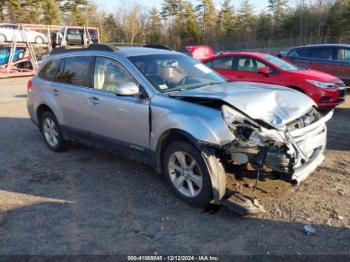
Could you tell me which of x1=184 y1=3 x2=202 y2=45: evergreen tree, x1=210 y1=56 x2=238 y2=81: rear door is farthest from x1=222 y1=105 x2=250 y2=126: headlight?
x1=184 y1=3 x2=202 y2=45: evergreen tree

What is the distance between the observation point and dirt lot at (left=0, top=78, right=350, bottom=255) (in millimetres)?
3420

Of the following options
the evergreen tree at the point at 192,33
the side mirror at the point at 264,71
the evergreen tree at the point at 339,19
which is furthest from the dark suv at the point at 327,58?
the evergreen tree at the point at 192,33

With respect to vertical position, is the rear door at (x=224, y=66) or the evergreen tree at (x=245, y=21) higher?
the evergreen tree at (x=245, y=21)

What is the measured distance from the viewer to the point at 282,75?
8.94 meters

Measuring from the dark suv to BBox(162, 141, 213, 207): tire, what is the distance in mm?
8572

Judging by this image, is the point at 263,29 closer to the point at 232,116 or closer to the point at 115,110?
the point at 115,110

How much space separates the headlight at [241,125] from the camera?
3.76 meters

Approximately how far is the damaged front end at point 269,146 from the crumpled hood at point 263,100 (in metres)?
0.09

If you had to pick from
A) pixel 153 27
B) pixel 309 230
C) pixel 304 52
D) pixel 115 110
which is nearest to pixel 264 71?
pixel 304 52

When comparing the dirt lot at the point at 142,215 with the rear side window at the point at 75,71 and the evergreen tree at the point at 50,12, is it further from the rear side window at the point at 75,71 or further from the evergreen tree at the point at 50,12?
the evergreen tree at the point at 50,12

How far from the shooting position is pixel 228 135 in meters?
3.74

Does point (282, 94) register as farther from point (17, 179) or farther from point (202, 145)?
point (17, 179)

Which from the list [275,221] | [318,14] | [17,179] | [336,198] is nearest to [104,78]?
[17,179]

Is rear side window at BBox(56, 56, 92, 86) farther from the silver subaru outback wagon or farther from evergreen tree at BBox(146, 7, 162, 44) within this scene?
evergreen tree at BBox(146, 7, 162, 44)
